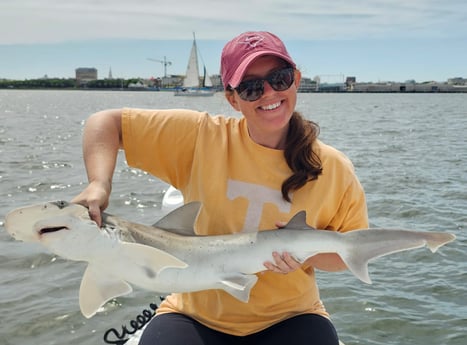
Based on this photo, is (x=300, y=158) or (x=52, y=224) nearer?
(x=52, y=224)

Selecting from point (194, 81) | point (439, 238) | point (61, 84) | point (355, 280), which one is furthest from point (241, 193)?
point (61, 84)

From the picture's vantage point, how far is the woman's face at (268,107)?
2943 millimetres

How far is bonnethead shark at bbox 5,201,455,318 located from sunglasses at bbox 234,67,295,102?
62cm

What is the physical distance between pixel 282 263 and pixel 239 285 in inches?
9.4

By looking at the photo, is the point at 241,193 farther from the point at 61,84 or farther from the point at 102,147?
the point at 61,84

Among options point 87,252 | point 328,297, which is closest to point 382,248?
point 87,252

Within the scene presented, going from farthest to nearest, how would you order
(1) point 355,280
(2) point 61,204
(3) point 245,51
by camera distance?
(1) point 355,280 → (3) point 245,51 → (2) point 61,204

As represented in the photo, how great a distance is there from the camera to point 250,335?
3.01 meters

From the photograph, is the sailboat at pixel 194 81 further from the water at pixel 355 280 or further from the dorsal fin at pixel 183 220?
the dorsal fin at pixel 183 220

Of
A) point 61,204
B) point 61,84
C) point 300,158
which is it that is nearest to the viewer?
point 61,204

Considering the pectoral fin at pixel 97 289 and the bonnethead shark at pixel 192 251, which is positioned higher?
the bonnethead shark at pixel 192 251

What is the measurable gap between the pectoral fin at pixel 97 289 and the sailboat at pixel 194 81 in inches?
2857

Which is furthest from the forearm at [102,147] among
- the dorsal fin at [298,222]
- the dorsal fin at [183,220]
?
the dorsal fin at [298,222]

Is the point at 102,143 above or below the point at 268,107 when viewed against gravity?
below
